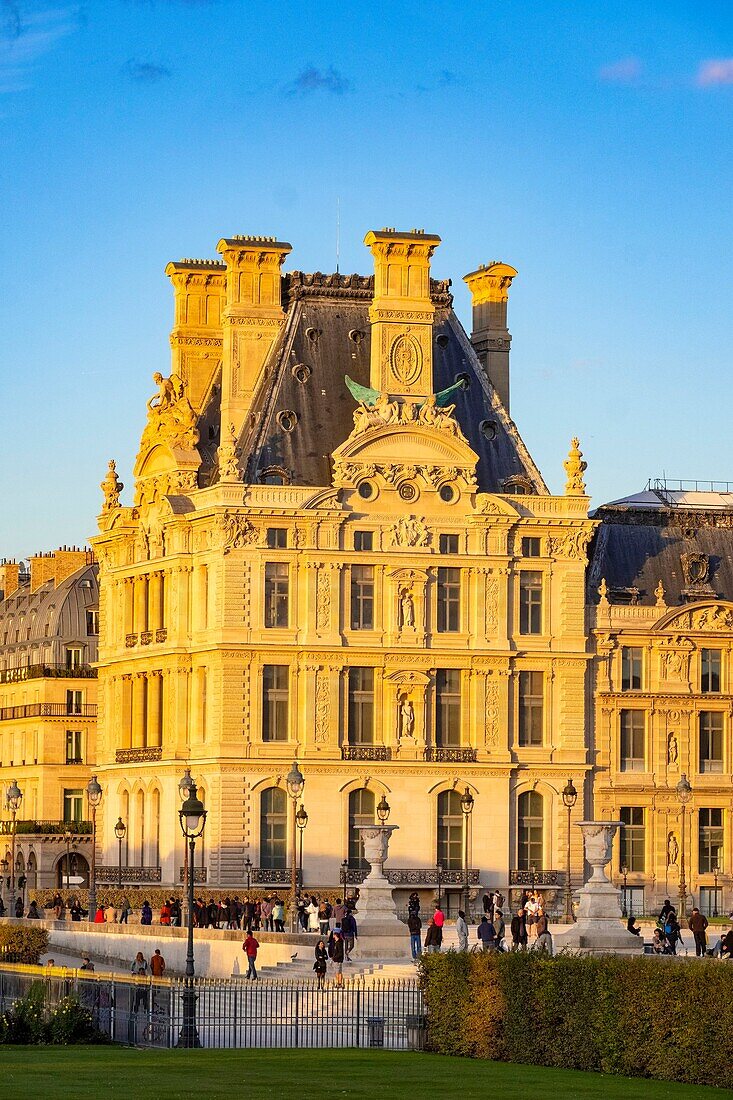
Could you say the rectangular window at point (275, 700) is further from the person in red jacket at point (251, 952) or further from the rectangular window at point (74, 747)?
the rectangular window at point (74, 747)

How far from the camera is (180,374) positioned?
356 feet

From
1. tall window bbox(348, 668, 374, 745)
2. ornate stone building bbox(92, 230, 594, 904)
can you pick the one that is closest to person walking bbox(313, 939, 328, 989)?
ornate stone building bbox(92, 230, 594, 904)

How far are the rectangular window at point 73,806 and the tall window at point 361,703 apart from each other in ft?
93.6

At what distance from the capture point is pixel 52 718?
129125mm

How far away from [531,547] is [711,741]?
9628 millimetres

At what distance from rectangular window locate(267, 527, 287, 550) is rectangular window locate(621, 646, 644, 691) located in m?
13.1

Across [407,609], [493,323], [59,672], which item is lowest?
[59,672]

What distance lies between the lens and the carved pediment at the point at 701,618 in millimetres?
105938

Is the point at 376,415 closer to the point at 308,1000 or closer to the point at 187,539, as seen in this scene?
the point at 187,539

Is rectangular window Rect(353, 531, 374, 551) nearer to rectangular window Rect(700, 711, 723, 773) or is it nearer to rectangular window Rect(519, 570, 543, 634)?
rectangular window Rect(519, 570, 543, 634)

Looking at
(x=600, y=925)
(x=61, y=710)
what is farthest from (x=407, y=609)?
(x=600, y=925)

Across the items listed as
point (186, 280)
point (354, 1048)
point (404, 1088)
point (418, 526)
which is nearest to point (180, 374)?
point (186, 280)

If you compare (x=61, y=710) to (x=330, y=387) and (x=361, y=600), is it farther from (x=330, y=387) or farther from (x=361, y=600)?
(x=361, y=600)

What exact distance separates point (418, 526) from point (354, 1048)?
47136mm
